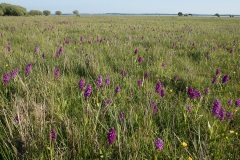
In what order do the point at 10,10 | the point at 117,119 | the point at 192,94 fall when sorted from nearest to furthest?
the point at 117,119, the point at 192,94, the point at 10,10

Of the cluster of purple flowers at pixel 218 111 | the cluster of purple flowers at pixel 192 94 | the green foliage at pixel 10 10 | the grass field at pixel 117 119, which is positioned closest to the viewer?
the grass field at pixel 117 119

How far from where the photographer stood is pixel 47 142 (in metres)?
2.08

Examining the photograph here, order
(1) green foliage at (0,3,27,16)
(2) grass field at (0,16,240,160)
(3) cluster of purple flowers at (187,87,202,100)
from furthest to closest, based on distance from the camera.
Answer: (1) green foliage at (0,3,27,16), (3) cluster of purple flowers at (187,87,202,100), (2) grass field at (0,16,240,160)

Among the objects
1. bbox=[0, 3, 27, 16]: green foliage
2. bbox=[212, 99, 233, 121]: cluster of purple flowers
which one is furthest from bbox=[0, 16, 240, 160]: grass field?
bbox=[0, 3, 27, 16]: green foliage

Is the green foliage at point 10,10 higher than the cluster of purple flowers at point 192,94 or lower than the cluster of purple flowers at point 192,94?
higher

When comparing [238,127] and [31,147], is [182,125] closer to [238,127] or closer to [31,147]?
A: [238,127]

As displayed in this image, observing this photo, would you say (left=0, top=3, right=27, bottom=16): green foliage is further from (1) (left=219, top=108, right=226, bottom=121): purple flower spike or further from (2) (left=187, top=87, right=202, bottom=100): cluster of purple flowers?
(1) (left=219, top=108, right=226, bottom=121): purple flower spike

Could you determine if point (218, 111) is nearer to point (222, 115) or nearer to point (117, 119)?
point (222, 115)

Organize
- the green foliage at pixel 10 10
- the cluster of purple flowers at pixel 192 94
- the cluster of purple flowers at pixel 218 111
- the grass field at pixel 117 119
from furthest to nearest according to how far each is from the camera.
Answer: the green foliage at pixel 10 10, the cluster of purple flowers at pixel 192 94, the cluster of purple flowers at pixel 218 111, the grass field at pixel 117 119

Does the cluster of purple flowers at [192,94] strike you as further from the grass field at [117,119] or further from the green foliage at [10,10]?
the green foliage at [10,10]

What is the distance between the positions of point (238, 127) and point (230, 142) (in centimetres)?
39

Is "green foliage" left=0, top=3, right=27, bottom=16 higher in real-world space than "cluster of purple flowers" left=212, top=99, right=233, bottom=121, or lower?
higher

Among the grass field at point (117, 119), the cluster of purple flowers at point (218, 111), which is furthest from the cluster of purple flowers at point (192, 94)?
the cluster of purple flowers at point (218, 111)

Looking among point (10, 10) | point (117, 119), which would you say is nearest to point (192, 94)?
point (117, 119)
